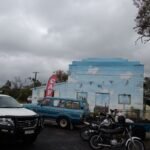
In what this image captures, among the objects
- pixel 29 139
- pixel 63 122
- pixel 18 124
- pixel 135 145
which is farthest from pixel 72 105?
pixel 18 124

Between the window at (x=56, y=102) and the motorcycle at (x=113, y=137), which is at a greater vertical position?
the window at (x=56, y=102)

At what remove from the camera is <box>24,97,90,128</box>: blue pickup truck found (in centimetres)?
2016

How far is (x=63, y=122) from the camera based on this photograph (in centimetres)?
2019

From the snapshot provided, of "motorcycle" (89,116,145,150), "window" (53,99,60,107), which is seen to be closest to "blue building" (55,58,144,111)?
"window" (53,99,60,107)

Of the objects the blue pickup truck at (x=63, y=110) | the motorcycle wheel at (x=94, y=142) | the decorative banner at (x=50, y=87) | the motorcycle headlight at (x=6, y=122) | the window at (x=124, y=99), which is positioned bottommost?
the motorcycle wheel at (x=94, y=142)

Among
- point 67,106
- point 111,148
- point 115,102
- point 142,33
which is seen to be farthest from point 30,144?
point 115,102

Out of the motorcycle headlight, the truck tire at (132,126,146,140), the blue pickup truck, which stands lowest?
the truck tire at (132,126,146,140)

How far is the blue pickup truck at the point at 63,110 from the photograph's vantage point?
20.2m

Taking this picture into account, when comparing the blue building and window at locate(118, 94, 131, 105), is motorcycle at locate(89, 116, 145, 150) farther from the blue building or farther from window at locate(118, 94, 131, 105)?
window at locate(118, 94, 131, 105)

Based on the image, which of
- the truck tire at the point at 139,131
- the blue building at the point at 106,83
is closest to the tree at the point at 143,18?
the truck tire at the point at 139,131

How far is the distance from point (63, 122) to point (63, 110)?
715 mm

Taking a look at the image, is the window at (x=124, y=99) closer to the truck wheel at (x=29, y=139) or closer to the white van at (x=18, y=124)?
the truck wheel at (x=29, y=139)

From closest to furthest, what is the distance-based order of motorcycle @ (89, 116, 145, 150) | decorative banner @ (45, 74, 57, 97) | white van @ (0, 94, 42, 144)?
white van @ (0, 94, 42, 144)
motorcycle @ (89, 116, 145, 150)
decorative banner @ (45, 74, 57, 97)

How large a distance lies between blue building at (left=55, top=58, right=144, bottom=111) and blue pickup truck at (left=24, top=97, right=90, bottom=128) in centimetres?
911
